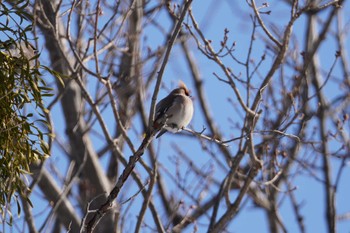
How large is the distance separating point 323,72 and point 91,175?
3.10m

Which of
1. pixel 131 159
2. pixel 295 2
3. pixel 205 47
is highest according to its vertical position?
pixel 295 2

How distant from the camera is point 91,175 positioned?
6.26 metres

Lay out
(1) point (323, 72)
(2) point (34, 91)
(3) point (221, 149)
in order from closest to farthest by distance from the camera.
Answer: (2) point (34, 91)
(3) point (221, 149)
(1) point (323, 72)

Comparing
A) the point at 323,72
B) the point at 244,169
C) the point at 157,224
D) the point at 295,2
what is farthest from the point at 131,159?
the point at 323,72

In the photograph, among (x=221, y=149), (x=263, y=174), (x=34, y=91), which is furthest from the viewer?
(x=221, y=149)

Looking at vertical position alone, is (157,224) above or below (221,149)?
below

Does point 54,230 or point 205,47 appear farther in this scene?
point 54,230

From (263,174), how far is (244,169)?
6.29 feet

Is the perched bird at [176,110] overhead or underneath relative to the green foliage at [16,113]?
overhead

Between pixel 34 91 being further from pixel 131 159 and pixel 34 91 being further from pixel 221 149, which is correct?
pixel 221 149

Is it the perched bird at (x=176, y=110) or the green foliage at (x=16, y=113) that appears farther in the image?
the perched bird at (x=176, y=110)

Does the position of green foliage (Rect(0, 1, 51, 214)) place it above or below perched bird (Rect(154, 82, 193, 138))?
below

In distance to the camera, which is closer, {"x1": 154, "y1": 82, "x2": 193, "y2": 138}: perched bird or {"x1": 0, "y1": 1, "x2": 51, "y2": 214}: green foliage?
{"x1": 0, "y1": 1, "x2": 51, "y2": 214}: green foliage

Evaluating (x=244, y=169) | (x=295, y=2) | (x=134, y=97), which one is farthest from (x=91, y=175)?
(x=295, y=2)
